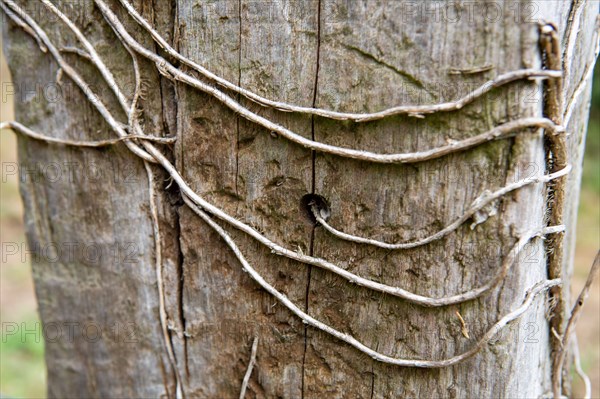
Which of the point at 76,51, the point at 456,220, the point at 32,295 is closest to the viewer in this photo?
the point at 456,220

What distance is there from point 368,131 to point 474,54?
25cm

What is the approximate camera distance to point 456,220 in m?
1.17

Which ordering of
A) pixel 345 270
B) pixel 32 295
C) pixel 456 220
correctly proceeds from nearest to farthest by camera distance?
pixel 456 220 < pixel 345 270 < pixel 32 295

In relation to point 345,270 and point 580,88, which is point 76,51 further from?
point 580,88

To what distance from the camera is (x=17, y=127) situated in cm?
155

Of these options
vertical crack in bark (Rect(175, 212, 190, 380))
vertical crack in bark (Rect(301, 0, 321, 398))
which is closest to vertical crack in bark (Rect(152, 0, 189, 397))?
vertical crack in bark (Rect(175, 212, 190, 380))

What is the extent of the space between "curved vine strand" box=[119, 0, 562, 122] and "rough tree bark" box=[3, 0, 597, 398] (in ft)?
0.06

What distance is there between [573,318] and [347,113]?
716mm

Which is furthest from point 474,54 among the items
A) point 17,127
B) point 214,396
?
point 17,127

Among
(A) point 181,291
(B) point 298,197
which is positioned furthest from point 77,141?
(B) point 298,197

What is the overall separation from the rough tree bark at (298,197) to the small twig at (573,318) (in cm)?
5

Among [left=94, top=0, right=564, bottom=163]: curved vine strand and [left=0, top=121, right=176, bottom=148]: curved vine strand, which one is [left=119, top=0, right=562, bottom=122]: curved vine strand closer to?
[left=94, top=0, right=564, bottom=163]: curved vine strand

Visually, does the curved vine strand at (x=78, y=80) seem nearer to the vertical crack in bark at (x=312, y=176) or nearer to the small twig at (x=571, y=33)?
the vertical crack in bark at (x=312, y=176)

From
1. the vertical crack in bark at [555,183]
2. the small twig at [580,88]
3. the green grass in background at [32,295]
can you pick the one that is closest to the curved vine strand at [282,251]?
the vertical crack in bark at [555,183]
